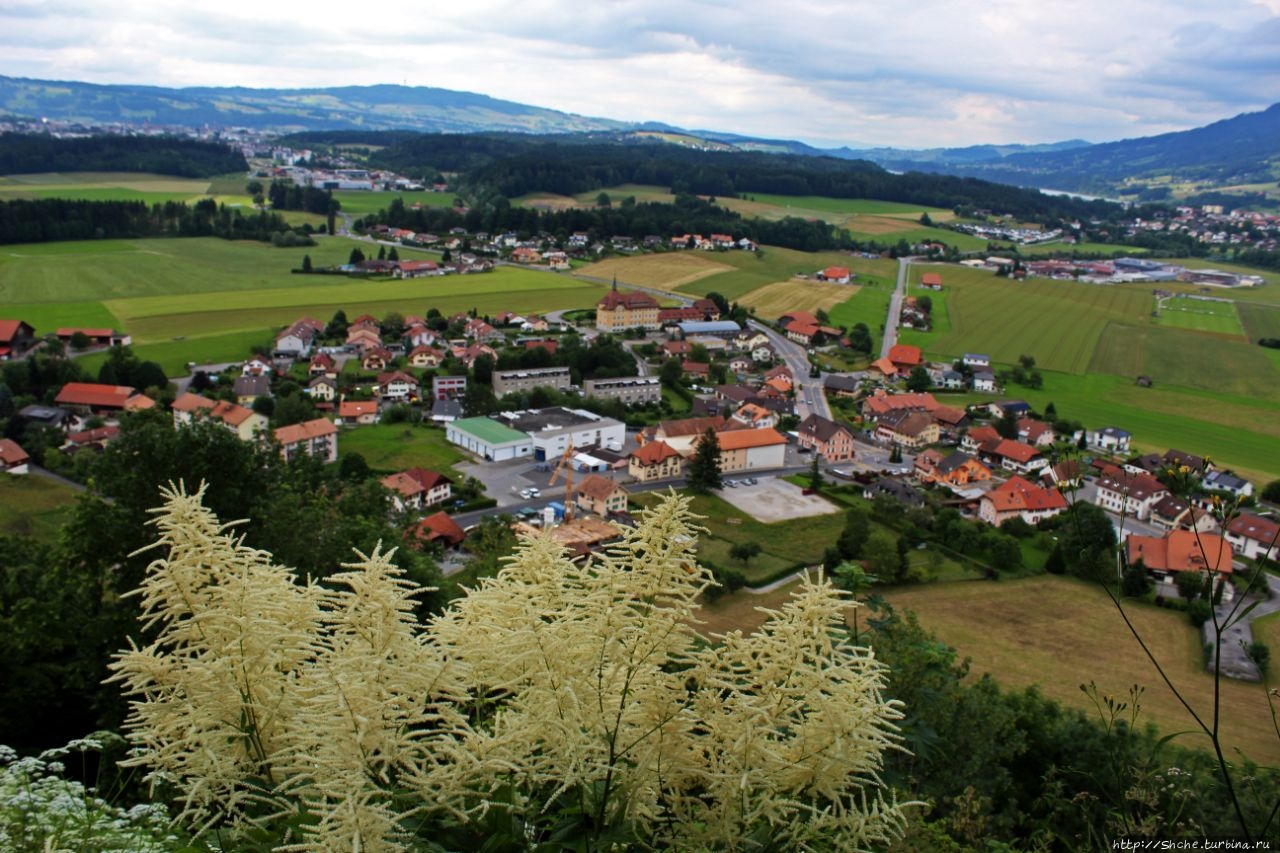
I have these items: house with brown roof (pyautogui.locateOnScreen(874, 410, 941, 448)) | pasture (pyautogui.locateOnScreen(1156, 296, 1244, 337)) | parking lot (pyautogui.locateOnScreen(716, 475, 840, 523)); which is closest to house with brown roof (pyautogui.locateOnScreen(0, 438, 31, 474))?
parking lot (pyautogui.locateOnScreen(716, 475, 840, 523))

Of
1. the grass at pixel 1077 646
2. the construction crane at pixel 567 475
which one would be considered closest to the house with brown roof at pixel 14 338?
the construction crane at pixel 567 475

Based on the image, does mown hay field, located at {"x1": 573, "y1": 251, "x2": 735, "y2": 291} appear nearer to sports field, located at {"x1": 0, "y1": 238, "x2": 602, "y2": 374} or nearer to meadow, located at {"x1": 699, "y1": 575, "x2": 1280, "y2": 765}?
sports field, located at {"x1": 0, "y1": 238, "x2": 602, "y2": 374}

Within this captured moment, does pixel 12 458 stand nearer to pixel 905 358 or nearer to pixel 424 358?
pixel 424 358

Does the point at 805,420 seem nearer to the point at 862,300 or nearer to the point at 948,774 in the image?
the point at 948,774

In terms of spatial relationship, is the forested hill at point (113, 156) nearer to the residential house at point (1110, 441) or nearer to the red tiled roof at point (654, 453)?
the red tiled roof at point (654, 453)

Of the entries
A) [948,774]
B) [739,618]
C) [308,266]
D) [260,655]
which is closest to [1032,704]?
[948,774]

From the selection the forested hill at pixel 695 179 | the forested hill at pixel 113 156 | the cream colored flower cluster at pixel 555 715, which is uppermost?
the forested hill at pixel 695 179

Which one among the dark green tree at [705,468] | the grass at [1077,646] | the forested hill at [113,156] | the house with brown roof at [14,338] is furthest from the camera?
the forested hill at [113,156]
